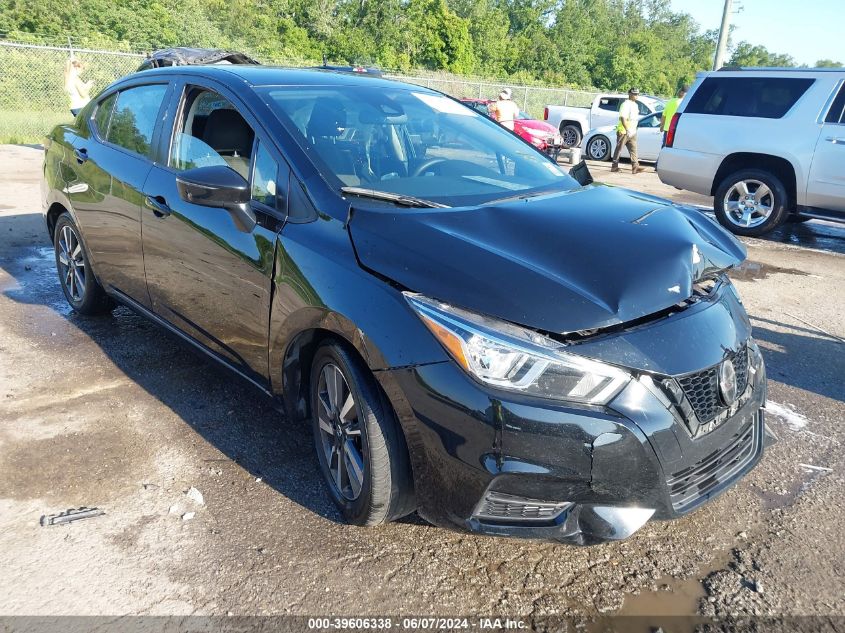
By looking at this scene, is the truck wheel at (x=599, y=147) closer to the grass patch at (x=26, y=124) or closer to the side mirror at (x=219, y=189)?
the grass patch at (x=26, y=124)

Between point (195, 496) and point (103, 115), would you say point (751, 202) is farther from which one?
point (195, 496)

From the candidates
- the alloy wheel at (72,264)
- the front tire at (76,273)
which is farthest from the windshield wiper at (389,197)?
the alloy wheel at (72,264)

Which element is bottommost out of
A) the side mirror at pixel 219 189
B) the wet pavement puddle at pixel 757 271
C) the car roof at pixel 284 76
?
the wet pavement puddle at pixel 757 271

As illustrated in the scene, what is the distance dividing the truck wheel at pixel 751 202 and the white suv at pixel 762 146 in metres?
0.01

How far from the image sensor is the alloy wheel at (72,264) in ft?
16.2

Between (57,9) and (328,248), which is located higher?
(57,9)

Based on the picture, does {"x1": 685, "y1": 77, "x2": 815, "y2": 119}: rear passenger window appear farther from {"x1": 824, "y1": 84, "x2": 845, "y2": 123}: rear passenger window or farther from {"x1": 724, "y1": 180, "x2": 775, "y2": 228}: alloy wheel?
{"x1": 724, "y1": 180, "x2": 775, "y2": 228}: alloy wheel

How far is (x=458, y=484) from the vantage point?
7.51 feet

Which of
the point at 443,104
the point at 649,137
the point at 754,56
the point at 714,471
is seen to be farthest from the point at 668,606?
the point at 754,56

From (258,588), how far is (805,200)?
805 cm

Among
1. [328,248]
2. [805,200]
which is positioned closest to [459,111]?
[328,248]

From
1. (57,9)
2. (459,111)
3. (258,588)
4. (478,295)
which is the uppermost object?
(57,9)

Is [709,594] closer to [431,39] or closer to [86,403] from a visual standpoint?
[86,403]

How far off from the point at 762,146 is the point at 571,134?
11.7 meters
